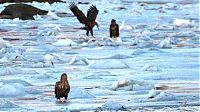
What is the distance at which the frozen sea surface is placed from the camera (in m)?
8.06

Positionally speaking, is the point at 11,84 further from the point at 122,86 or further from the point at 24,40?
the point at 24,40

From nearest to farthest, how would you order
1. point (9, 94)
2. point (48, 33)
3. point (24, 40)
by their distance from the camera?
point (9, 94) < point (24, 40) < point (48, 33)

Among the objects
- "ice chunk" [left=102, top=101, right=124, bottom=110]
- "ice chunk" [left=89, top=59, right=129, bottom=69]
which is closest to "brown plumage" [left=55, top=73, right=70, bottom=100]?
"ice chunk" [left=102, top=101, right=124, bottom=110]

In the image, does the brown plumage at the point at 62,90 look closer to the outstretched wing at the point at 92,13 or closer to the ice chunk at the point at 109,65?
the ice chunk at the point at 109,65

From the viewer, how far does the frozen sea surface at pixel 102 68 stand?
8062 millimetres

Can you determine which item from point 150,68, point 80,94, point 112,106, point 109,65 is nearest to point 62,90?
point 80,94

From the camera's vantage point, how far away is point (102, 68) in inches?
456

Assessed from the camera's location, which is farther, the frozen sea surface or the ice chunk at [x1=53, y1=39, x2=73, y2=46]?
the ice chunk at [x1=53, y1=39, x2=73, y2=46]

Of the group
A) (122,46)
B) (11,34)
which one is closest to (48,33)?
(11,34)

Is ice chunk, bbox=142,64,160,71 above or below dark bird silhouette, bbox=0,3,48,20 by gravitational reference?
below

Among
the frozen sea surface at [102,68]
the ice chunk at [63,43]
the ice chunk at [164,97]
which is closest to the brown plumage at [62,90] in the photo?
the frozen sea surface at [102,68]

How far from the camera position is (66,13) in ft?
97.1

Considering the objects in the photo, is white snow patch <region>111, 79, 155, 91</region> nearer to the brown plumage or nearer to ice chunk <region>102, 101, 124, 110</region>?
the brown plumage

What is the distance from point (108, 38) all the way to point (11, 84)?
9.15 metres
